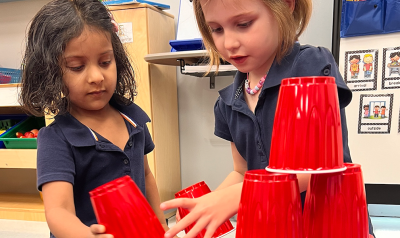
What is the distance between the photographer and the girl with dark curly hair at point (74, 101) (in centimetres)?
61

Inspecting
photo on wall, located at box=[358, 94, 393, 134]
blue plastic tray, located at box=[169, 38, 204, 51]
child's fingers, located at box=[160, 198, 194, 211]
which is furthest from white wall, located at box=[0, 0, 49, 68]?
child's fingers, located at box=[160, 198, 194, 211]

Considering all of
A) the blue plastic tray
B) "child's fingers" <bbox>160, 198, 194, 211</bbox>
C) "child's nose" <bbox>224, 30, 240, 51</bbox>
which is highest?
the blue plastic tray

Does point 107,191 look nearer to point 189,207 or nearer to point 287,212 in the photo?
point 189,207

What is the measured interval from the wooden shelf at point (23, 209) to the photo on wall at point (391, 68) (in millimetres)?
1941

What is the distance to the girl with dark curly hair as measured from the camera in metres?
0.61

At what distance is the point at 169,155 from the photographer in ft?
6.25

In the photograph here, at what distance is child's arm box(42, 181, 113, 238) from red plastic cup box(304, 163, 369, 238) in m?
0.33

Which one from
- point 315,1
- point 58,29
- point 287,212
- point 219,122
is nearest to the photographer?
point 287,212

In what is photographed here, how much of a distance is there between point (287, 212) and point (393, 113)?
144 centimetres

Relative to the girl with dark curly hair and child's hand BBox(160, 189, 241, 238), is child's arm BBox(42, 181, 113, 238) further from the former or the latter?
child's hand BBox(160, 189, 241, 238)

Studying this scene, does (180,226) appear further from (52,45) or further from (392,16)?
(392,16)

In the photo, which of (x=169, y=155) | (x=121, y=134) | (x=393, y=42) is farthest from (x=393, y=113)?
(x=121, y=134)

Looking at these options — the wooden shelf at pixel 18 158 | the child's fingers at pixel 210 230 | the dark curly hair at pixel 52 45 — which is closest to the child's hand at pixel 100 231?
the child's fingers at pixel 210 230

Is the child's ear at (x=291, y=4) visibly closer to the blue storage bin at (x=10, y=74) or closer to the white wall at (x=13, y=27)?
the blue storage bin at (x=10, y=74)
